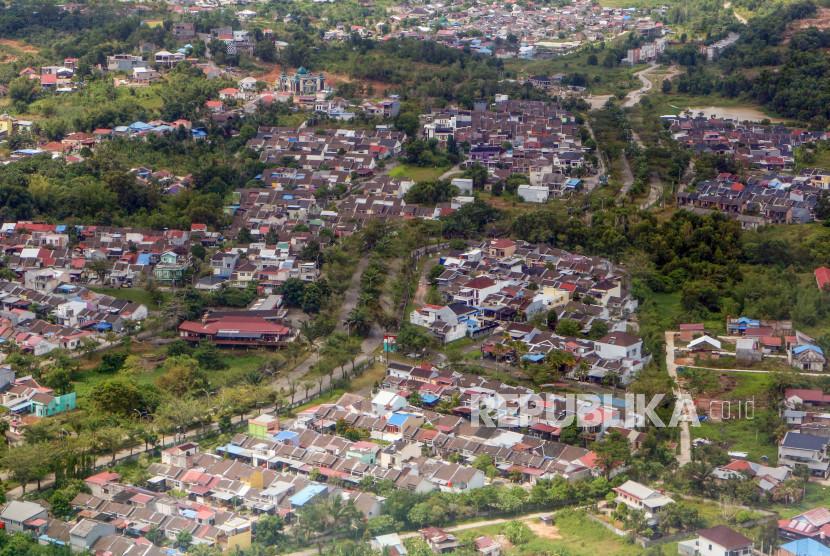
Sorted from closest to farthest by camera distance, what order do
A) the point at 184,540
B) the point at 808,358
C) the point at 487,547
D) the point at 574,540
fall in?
the point at 487,547 → the point at 184,540 → the point at 574,540 → the point at 808,358

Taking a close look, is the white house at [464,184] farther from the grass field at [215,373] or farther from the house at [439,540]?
the house at [439,540]

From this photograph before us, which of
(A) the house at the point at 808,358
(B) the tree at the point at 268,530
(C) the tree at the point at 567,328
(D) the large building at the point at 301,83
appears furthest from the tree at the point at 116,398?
(D) the large building at the point at 301,83

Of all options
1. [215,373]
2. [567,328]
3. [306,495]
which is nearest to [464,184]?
[567,328]

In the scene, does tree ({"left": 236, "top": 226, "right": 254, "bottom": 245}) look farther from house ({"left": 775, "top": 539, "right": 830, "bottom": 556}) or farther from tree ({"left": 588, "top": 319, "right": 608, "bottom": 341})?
house ({"left": 775, "top": 539, "right": 830, "bottom": 556})

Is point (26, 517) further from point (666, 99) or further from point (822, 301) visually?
point (666, 99)

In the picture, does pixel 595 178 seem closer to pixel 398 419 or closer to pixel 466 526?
pixel 398 419

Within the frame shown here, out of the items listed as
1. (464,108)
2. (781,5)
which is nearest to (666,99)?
(464,108)

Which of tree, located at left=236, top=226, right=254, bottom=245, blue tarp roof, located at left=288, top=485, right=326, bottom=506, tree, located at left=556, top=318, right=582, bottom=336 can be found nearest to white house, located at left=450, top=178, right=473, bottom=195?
tree, located at left=236, top=226, right=254, bottom=245
